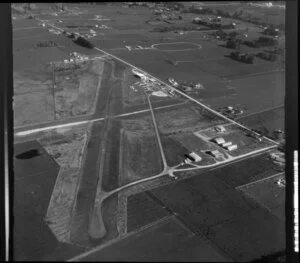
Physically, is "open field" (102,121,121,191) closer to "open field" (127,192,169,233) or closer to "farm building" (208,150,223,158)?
"open field" (127,192,169,233)

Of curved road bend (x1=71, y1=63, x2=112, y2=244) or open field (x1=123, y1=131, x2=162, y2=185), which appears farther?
open field (x1=123, y1=131, x2=162, y2=185)

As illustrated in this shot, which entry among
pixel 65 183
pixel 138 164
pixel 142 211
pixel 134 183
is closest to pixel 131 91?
pixel 138 164

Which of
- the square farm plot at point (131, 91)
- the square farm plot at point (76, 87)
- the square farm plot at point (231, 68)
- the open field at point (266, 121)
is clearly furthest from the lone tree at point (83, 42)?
the open field at point (266, 121)

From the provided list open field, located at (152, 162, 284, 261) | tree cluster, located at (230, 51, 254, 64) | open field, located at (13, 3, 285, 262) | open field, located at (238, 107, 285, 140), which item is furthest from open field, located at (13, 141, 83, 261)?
tree cluster, located at (230, 51, 254, 64)

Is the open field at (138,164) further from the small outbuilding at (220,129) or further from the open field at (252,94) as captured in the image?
the small outbuilding at (220,129)

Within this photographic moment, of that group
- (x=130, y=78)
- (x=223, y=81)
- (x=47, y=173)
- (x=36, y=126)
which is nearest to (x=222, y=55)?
(x=223, y=81)

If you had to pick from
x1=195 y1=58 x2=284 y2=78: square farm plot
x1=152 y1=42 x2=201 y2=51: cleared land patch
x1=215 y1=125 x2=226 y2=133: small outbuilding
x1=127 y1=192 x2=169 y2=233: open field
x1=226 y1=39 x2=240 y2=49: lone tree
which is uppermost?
x1=226 y1=39 x2=240 y2=49: lone tree

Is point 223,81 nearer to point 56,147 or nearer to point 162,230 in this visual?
point 56,147
